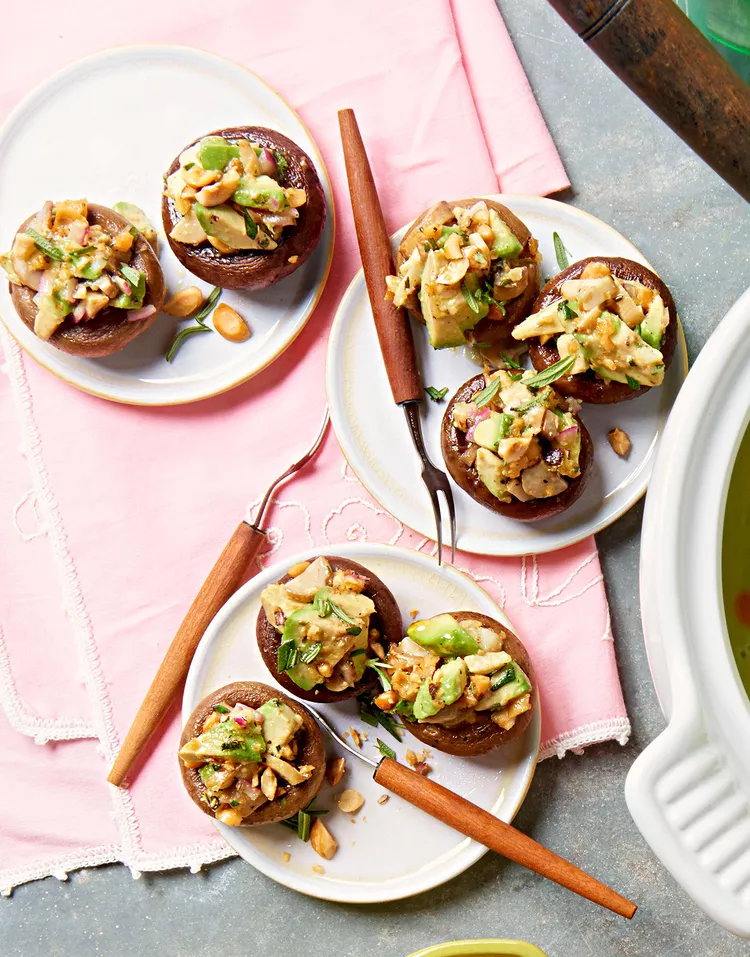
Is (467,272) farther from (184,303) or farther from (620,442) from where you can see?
(184,303)

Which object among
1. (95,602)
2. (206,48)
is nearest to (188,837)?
(95,602)

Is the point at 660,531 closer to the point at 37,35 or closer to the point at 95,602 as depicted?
the point at 95,602

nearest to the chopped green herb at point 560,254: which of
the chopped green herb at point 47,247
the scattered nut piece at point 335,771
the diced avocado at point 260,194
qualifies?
the diced avocado at point 260,194

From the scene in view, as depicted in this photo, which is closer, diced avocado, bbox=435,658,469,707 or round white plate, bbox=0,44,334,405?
diced avocado, bbox=435,658,469,707

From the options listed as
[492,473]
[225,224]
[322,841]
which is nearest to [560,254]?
[492,473]

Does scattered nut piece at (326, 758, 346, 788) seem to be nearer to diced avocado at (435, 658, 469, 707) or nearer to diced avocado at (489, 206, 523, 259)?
diced avocado at (435, 658, 469, 707)

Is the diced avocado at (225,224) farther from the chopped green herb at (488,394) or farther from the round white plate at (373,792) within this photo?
the round white plate at (373,792)

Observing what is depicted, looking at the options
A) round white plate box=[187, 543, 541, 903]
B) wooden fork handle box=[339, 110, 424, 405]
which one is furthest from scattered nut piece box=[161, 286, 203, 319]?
round white plate box=[187, 543, 541, 903]
